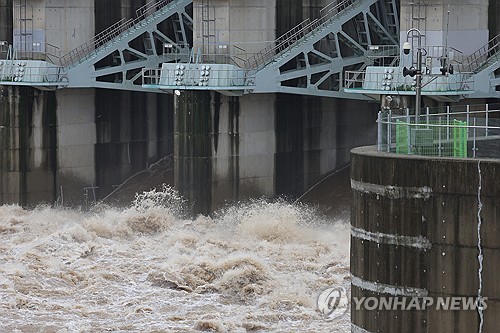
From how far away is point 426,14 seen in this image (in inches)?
1822

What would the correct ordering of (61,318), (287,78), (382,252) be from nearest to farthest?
(382,252) < (61,318) < (287,78)

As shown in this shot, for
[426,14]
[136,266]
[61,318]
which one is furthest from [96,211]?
[61,318]

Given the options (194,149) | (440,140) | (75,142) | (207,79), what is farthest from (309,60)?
(440,140)

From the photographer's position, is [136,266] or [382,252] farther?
[136,266]

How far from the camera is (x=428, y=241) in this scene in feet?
78.6

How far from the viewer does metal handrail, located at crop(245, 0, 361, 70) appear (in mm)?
51656

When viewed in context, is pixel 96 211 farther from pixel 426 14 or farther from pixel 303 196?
pixel 426 14

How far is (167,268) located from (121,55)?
49.0ft

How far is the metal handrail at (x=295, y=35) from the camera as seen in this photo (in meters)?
51.7

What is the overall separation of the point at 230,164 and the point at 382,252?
2669cm

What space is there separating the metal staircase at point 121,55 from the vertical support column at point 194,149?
4355 millimetres

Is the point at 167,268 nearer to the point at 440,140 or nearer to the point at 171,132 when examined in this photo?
the point at 440,140
